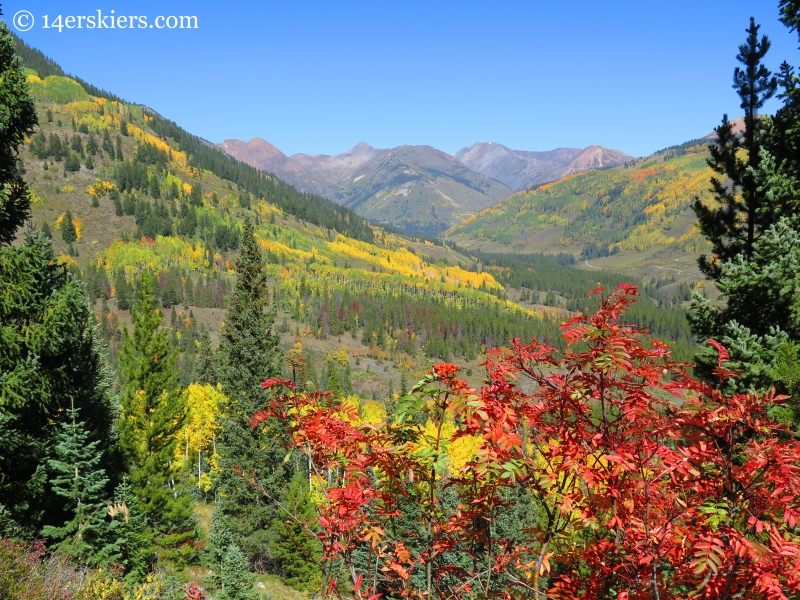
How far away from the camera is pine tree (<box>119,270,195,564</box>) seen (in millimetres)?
21969

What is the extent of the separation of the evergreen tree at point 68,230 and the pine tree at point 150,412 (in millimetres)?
205708

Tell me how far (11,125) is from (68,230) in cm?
21721

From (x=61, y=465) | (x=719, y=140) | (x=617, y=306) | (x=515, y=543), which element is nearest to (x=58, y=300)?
(x=61, y=465)

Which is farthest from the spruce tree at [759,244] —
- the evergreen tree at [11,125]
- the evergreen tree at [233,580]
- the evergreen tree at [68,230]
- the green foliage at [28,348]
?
the evergreen tree at [68,230]

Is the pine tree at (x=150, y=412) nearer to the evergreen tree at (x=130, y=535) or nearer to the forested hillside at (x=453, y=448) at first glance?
the forested hillside at (x=453, y=448)

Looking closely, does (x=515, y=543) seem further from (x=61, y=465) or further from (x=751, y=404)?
(x=61, y=465)

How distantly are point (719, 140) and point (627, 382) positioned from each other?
15860mm

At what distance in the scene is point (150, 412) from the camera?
Result: 893 inches

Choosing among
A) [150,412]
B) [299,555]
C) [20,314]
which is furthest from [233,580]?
[20,314]

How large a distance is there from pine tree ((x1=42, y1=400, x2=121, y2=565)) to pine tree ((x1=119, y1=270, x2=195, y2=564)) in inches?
229

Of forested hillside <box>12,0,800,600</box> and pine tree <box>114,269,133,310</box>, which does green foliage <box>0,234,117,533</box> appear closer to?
forested hillside <box>12,0,800,600</box>

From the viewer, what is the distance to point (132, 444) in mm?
22391

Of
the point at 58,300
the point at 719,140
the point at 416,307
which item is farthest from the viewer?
the point at 416,307

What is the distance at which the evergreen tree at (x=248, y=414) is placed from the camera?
84.8ft
